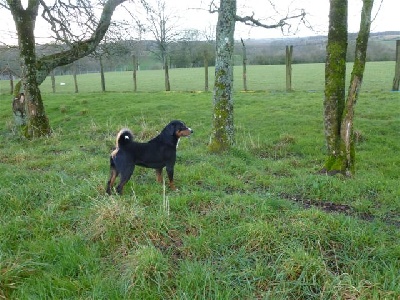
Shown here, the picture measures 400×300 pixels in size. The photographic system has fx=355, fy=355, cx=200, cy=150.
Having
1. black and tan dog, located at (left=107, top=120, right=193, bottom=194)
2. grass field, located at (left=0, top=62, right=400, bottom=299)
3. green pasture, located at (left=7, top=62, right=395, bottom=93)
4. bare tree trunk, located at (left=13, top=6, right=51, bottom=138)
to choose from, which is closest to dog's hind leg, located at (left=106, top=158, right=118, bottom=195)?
black and tan dog, located at (left=107, top=120, right=193, bottom=194)

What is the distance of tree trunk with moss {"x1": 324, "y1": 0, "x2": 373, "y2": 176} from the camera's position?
6294 mm

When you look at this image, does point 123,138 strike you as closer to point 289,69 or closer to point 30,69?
point 30,69

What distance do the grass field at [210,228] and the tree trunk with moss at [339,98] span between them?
47 cm

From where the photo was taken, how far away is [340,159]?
654 centimetres

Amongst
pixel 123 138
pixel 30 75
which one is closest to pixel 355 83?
pixel 123 138

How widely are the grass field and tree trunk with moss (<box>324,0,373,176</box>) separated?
1.53ft

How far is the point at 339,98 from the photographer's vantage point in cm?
671

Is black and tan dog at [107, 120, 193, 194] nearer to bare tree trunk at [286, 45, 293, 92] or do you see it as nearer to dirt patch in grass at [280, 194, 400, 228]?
dirt patch in grass at [280, 194, 400, 228]

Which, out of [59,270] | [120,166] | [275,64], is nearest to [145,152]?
[120,166]

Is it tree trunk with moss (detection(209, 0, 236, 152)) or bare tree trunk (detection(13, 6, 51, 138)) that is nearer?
tree trunk with moss (detection(209, 0, 236, 152))

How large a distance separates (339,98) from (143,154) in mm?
3814

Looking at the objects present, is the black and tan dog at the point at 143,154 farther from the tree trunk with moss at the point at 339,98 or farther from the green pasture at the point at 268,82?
the green pasture at the point at 268,82

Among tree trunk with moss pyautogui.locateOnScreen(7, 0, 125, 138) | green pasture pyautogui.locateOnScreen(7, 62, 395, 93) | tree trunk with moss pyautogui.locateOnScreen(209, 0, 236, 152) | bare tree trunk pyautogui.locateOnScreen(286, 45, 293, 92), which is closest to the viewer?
tree trunk with moss pyautogui.locateOnScreen(209, 0, 236, 152)

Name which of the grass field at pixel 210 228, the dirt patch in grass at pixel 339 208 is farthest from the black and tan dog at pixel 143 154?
the dirt patch in grass at pixel 339 208
